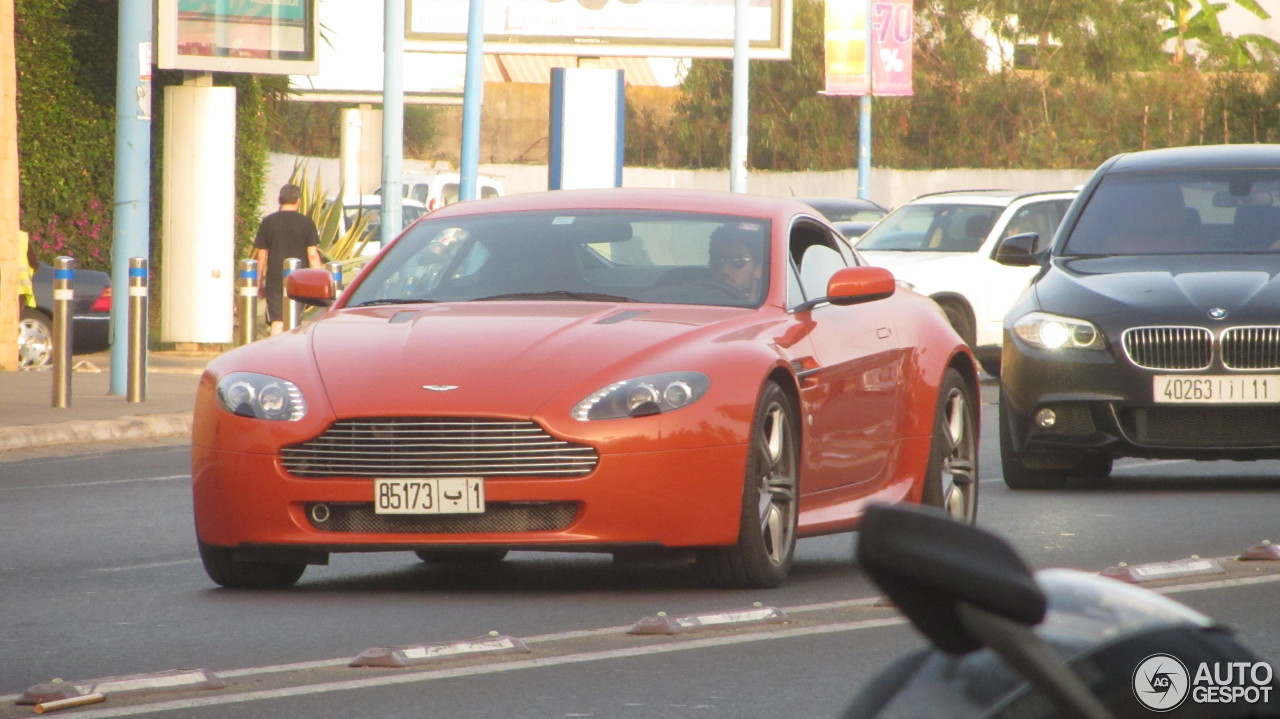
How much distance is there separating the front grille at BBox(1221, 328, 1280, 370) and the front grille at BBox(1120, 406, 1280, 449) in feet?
0.66

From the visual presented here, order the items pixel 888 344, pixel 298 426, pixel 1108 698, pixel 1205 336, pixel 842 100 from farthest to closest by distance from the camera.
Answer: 1. pixel 842 100
2. pixel 1205 336
3. pixel 888 344
4. pixel 298 426
5. pixel 1108 698

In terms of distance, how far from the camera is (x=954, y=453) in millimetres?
9367

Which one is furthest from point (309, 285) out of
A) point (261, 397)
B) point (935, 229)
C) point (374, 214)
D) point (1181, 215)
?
point (374, 214)

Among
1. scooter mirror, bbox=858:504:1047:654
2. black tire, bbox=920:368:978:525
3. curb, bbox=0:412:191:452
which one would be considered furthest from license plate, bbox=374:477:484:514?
curb, bbox=0:412:191:452

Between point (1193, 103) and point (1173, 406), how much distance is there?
1899 inches

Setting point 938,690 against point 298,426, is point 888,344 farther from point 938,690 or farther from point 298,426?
point 938,690

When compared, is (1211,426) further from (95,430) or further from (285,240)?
(285,240)

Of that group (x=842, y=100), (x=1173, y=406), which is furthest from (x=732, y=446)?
(x=842, y=100)

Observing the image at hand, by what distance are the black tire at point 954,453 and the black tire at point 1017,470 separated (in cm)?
185

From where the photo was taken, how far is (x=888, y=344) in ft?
29.2

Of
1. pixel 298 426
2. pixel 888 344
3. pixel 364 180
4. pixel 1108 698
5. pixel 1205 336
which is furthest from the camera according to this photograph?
pixel 364 180

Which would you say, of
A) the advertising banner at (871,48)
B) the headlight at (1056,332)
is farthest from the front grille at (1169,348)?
the advertising banner at (871,48)

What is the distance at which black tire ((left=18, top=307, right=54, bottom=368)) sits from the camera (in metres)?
22.1

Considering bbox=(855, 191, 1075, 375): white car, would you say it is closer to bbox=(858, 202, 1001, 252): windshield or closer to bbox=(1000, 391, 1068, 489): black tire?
bbox=(858, 202, 1001, 252): windshield
